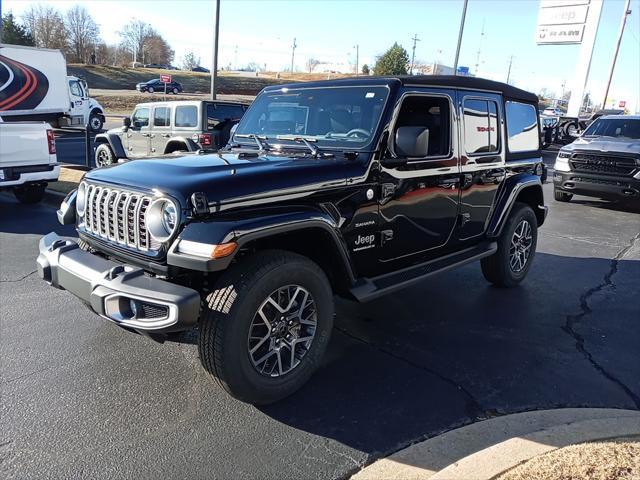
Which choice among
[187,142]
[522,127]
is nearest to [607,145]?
[522,127]

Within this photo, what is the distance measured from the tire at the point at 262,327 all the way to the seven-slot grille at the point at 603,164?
29.6 feet

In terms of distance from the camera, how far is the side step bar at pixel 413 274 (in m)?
3.60

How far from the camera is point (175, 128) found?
1121 cm

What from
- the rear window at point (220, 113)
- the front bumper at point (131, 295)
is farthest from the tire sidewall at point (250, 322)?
the rear window at point (220, 113)

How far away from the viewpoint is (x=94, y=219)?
3412 mm

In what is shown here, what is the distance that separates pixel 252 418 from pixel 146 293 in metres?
1.01

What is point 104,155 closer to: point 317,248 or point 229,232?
point 317,248

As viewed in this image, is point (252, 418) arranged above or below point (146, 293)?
below

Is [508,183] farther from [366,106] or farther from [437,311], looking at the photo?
[366,106]

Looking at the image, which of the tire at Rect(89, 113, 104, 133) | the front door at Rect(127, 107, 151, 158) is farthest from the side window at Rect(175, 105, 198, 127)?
the tire at Rect(89, 113, 104, 133)

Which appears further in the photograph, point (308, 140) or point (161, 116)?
point (161, 116)

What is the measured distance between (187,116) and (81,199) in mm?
7891

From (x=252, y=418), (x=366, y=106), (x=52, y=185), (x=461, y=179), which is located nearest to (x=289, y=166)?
(x=366, y=106)

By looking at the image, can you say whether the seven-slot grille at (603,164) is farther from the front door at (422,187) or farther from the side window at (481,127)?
the front door at (422,187)
